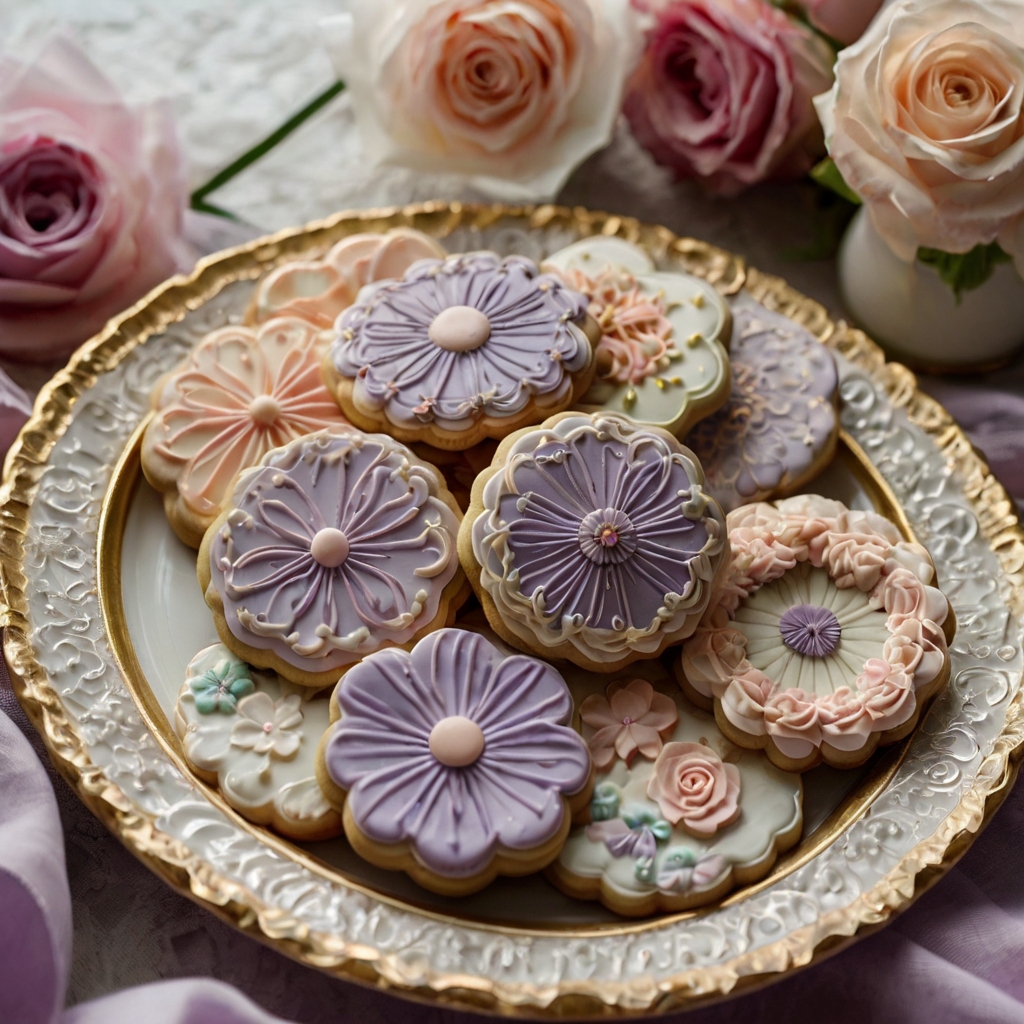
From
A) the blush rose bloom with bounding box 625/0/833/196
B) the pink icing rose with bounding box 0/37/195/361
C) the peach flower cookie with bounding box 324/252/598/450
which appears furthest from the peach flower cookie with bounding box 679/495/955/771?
the pink icing rose with bounding box 0/37/195/361

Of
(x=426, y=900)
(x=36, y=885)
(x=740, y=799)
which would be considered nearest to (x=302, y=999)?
(x=426, y=900)

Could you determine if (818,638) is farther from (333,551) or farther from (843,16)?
(843,16)

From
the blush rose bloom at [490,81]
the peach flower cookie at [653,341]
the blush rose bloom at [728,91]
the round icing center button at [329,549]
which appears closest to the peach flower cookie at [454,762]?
the round icing center button at [329,549]

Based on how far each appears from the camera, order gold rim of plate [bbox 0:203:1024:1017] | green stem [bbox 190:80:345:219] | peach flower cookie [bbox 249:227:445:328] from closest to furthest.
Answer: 1. gold rim of plate [bbox 0:203:1024:1017]
2. peach flower cookie [bbox 249:227:445:328]
3. green stem [bbox 190:80:345:219]

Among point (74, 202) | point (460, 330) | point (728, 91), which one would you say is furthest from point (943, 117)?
point (74, 202)

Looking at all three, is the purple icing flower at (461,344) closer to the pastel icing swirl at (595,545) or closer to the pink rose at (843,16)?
the pastel icing swirl at (595,545)

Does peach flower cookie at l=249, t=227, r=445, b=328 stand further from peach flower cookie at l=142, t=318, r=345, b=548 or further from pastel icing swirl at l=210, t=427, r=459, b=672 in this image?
pastel icing swirl at l=210, t=427, r=459, b=672
